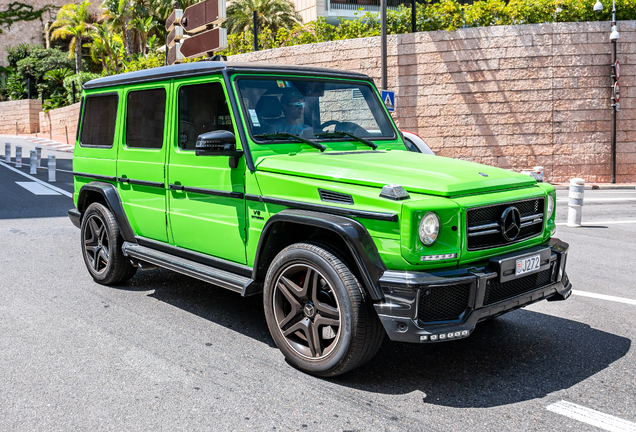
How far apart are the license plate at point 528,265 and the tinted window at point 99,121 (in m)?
4.01

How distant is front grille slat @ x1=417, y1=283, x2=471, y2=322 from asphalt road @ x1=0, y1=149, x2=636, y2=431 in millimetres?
509

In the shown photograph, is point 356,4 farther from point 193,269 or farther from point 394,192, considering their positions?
point 394,192

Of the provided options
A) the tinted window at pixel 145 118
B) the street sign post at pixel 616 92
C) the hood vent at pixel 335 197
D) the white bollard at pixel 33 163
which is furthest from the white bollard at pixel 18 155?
the hood vent at pixel 335 197

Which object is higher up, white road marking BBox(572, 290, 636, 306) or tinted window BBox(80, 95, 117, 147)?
tinted window BBox(80, 95, 117, 147)

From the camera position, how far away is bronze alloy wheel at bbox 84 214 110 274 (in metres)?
6.13

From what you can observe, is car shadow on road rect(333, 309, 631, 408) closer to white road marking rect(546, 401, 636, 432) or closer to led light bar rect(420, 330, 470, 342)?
white road marking rect(546, 401, 636, 432)

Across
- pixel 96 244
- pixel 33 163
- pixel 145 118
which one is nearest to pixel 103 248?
pixel 96 244

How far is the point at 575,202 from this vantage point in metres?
10.2

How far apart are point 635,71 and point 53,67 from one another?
5484 cm

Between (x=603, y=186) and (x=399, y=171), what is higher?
(x=399, y=171)

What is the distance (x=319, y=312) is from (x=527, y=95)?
17.0 m

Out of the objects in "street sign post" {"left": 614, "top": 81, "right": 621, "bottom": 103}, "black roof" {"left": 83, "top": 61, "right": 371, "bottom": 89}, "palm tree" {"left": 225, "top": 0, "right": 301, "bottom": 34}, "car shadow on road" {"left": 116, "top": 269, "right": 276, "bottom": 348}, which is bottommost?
"car shadow on road" {"left": 116, "top": 269, "right": 276, "bottom": 348}

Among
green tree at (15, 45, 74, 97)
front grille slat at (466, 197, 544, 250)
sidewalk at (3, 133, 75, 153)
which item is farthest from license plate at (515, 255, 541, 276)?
green tree at (15, 45, 74, 97)

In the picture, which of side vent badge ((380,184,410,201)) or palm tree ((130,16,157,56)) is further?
palm tree ((130,16,157,56))
